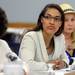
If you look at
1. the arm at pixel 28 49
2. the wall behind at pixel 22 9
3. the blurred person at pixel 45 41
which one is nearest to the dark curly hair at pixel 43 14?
the blurred person at pixel 45 41

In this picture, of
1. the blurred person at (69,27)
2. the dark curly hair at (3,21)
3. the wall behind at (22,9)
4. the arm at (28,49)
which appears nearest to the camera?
the dark curly hair at (3,21)

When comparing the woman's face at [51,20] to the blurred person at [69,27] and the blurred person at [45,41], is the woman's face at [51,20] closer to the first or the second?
the blurred person at [45,41]

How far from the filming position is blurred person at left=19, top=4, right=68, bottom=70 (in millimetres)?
1998

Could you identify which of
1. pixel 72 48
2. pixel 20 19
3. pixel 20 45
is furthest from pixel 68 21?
pixel 20 19

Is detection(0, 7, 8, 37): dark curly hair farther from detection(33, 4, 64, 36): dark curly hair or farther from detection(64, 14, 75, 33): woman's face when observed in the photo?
detection(64, 14, 75, 33): woman's face

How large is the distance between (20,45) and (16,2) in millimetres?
1839

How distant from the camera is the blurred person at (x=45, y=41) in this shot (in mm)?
1998

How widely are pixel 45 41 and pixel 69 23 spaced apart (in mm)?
557

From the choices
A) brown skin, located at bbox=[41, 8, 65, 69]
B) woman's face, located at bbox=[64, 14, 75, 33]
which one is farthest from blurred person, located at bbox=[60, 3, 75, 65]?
brown skin, located at bbox=[41, 8, 65, 69]

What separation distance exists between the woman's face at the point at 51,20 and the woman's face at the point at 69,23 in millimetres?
538

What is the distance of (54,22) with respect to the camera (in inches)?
79.2

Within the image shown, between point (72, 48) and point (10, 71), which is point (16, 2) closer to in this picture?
point (72, 48)

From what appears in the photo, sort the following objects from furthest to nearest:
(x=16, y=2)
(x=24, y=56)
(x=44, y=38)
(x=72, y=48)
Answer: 1. (x=16, y=2)
2. (x=72, y=48)
3. (x=44, y=38)
4. (x=24, y=56)

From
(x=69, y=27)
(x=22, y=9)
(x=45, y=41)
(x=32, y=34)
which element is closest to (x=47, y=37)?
(x=45, y=41)
